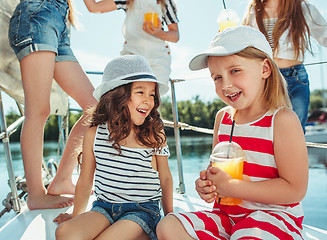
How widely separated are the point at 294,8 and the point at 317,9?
0.39ft

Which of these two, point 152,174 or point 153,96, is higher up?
point 153,96

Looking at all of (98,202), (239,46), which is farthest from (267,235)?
(98,202)

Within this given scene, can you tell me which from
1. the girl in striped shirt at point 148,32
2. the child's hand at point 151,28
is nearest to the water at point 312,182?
the girl in striped shirt at point 148,32

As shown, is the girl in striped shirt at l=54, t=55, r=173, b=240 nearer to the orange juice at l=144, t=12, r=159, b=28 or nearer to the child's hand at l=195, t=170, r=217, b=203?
the child's hand at l=195, t=170, r=217, b=203

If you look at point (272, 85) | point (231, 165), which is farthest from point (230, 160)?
point (272, 85)

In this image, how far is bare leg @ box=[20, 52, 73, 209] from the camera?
1248mm

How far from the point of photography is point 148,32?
4.90 feet

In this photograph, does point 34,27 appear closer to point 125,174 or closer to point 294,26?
point 125,174

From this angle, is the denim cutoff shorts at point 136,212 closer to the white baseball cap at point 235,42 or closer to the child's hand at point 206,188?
the child's hand at point 206,188

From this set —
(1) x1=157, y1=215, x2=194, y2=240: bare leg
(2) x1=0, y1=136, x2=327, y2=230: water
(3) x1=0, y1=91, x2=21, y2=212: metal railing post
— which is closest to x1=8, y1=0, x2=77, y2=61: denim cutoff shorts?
(3) x1=0, y1=91, x2=21, y2=212: metal railing post

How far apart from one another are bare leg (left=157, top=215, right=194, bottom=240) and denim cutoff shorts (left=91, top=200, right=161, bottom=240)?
20cm

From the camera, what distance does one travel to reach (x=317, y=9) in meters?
1.37

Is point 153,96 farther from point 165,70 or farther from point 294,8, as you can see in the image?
point 294,8

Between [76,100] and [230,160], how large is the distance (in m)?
0.88
